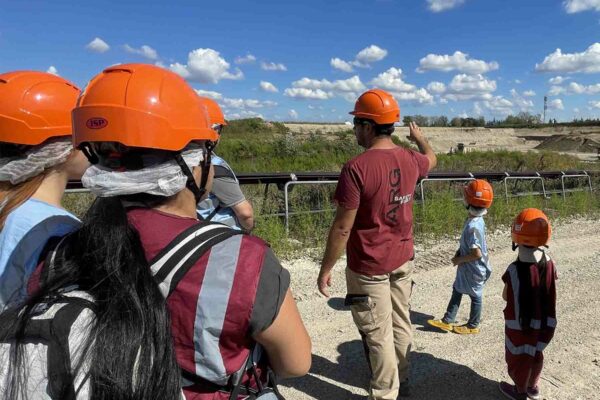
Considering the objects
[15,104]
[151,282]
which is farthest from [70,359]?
[15,104]

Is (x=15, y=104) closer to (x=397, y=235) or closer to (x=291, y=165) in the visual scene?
(x=397, y=235)

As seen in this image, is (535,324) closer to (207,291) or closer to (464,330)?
(464,330)

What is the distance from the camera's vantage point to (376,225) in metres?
3.18

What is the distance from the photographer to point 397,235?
328 centimetres

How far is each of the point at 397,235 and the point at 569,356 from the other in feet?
7.47

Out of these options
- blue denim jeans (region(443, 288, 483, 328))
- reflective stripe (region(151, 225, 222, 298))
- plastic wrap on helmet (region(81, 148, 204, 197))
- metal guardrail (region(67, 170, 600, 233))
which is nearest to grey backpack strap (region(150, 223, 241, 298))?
reflective stripe (region(151, 225, 222, 298))

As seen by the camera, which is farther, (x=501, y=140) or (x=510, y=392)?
(x=501, y=140)

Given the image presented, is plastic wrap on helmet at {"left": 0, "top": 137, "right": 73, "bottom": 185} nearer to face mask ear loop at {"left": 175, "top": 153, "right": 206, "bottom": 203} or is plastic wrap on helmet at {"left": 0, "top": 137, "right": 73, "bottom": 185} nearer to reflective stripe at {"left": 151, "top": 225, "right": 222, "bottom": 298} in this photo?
face mask ear loop at {"left": 175, "top": 153, "right": 206, "bottom": 203}

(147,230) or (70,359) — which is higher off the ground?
(147,230)

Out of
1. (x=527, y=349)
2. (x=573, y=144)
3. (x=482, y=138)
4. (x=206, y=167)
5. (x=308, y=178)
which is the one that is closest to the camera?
(x=206, y=167)

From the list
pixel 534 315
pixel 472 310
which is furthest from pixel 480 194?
pixel 534 315

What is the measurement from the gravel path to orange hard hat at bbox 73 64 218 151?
2.90m

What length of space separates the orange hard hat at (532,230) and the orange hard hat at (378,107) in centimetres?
118

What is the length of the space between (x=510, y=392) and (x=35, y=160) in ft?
11.9
